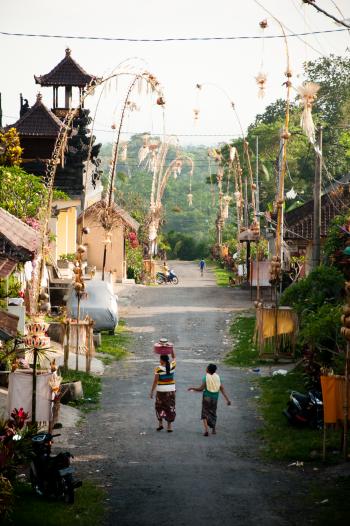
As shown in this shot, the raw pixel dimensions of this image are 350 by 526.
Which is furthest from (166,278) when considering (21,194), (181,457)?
(181,457)

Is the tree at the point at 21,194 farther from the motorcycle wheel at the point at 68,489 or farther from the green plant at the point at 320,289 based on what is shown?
the motorcycle wheel at the point at 68,489

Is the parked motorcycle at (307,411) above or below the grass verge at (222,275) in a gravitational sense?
below

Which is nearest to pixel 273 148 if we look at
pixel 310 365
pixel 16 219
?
pixel 16 219

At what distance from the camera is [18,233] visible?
24.4 m

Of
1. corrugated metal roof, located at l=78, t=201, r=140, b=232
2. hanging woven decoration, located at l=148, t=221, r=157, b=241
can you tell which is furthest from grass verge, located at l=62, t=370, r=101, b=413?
hanging woven decoration, located at l=148, t=221, r=157, b=241

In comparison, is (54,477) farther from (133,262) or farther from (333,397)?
(133,262)

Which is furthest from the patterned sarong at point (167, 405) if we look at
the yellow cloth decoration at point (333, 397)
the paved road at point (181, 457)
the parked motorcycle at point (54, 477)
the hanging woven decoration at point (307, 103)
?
the hanging woven decoration at point (307, 103)

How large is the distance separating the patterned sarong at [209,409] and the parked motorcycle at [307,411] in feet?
4.84

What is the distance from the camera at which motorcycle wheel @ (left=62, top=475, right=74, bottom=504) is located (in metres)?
13.3

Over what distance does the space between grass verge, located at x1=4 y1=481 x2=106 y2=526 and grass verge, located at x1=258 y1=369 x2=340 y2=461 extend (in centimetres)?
366

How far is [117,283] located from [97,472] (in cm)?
3349

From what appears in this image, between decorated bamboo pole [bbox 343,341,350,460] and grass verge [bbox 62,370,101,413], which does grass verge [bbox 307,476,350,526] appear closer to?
decorated bamboo pole [bbox 343,341,350,460]

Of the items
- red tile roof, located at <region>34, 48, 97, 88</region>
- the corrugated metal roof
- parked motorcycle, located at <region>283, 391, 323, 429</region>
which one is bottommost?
parked motorcycle, located at <region>283, 391, 323, 429</region>

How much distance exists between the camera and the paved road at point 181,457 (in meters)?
13.1
